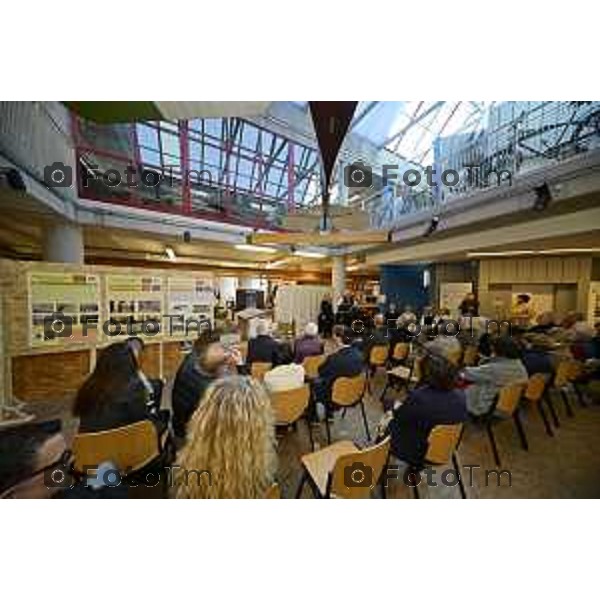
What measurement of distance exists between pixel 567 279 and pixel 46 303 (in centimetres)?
986

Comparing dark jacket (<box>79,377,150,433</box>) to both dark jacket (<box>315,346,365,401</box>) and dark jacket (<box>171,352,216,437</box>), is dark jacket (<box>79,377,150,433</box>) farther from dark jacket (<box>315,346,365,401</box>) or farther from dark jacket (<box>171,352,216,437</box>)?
dark jacket (<box>315,346,365,401</box>)

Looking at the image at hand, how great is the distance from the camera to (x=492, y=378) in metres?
3.10

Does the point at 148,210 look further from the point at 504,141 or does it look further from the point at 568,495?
the point at 568,495

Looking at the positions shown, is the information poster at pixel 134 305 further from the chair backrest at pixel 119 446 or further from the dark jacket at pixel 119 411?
the chair backrest at pixel 119 446

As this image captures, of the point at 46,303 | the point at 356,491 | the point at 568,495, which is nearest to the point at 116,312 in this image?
the point at 46,303

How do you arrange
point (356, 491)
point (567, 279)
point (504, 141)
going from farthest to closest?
point (567, 279), point (504, 141), point (356, 491)

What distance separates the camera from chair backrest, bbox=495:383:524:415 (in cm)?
291

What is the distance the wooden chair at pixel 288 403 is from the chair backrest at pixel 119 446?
3.07ft

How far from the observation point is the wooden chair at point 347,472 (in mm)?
1612

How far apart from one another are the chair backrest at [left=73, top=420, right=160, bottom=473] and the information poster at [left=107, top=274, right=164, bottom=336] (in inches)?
125

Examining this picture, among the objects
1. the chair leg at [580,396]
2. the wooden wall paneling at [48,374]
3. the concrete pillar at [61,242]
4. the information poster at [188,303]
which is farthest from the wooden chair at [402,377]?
the concrete pillar at [61,242]
